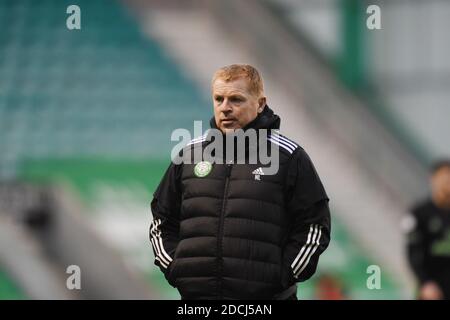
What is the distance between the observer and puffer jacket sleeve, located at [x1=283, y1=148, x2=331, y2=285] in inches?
156

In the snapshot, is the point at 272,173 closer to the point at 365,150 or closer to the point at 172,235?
the point at 172,235

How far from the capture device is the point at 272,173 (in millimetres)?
3992

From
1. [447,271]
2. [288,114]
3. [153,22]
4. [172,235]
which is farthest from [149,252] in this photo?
[172,235]

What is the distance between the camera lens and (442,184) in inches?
300

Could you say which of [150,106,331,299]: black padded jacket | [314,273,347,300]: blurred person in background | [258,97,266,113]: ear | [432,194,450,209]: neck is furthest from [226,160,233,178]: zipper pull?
[314,273,347,300]: blurred person in background

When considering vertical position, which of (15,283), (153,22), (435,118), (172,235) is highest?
(153,22)

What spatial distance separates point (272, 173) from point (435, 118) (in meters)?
8.96

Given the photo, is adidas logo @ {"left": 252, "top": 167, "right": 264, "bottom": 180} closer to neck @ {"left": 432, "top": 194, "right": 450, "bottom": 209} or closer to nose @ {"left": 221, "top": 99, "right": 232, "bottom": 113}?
nose @ {"left": 221, "top": 99, "right": 232, "bottom": 113}

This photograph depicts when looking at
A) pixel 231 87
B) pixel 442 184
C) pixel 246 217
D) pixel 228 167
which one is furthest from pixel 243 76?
pixel 442 184

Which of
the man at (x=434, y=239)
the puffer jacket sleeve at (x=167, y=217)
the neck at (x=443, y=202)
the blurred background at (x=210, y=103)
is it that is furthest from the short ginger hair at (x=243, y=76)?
the blurred background at (x=210, y=103)

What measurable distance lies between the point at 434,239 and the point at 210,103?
575cm

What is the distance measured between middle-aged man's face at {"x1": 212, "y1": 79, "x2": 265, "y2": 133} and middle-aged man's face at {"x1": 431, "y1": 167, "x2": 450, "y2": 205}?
12.6 feet

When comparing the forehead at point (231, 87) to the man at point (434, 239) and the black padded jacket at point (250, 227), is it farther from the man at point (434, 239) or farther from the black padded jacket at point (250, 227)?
the man at point (434, 239)

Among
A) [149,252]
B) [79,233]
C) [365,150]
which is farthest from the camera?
[365,150]
